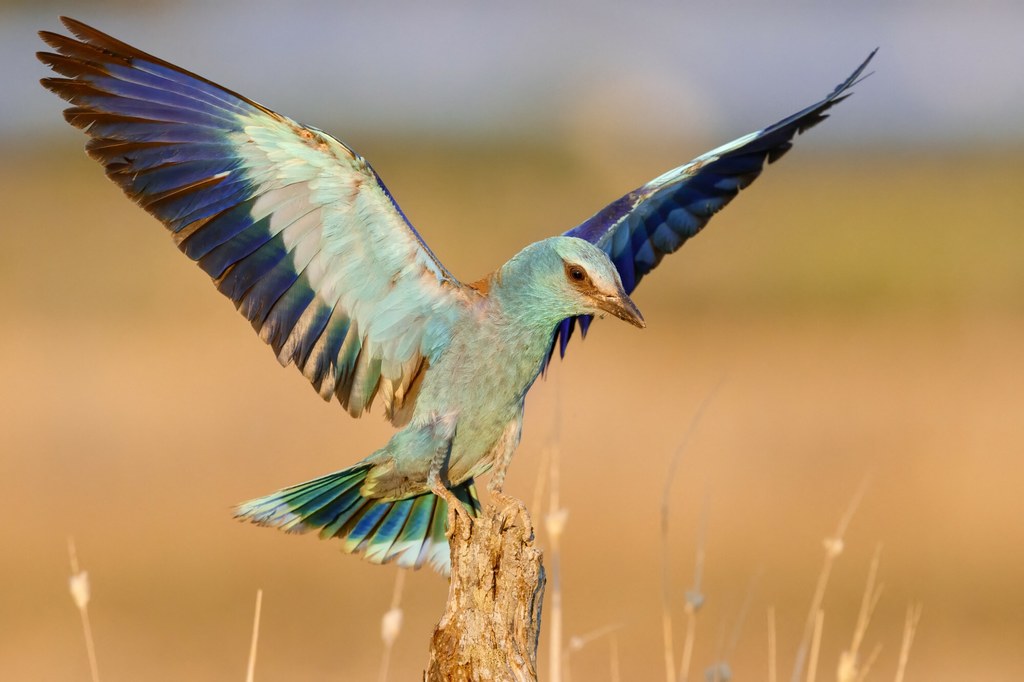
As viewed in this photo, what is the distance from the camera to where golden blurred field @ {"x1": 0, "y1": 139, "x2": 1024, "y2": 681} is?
8.91 m

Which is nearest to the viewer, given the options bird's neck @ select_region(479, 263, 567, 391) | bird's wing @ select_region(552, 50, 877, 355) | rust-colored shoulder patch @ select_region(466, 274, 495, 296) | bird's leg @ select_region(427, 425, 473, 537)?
bird's leg @ select_region(427, 425, 473, 537)

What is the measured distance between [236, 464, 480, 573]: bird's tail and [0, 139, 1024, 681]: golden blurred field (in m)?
3.09

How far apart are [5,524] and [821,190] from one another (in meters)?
10.6

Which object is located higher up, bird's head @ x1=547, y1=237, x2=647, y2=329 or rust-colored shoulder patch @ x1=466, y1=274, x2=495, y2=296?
rust-colored shoulder patch @ x1=466, y1=274, x2=495, y2=296

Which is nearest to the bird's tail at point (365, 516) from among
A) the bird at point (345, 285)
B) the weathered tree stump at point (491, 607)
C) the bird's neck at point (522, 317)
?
the bird at point (345, 285)

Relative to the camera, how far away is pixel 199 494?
1052 cm

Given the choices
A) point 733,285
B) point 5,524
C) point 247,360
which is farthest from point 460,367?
point 733,285

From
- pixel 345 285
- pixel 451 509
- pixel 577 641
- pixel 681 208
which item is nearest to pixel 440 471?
pixel 451 509

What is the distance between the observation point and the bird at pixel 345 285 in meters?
4.79

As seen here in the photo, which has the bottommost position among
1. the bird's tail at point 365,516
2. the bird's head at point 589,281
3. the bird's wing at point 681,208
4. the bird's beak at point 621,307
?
the bird's tail at point 365,516

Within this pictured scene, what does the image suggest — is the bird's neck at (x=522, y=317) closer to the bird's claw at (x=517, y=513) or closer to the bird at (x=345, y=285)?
the bird at (x=345, y=285)

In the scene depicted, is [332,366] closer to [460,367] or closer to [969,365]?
[460,367]

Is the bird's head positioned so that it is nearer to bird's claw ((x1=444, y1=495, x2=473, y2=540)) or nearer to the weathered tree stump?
bird's claw ((x1=444, y1=495, x2=473, y2=540))

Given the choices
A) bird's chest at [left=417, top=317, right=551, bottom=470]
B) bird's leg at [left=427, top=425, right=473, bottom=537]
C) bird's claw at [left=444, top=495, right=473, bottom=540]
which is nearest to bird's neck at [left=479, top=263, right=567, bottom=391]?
bird's chest at [left=417, top=317, right=551, bottom=470]
